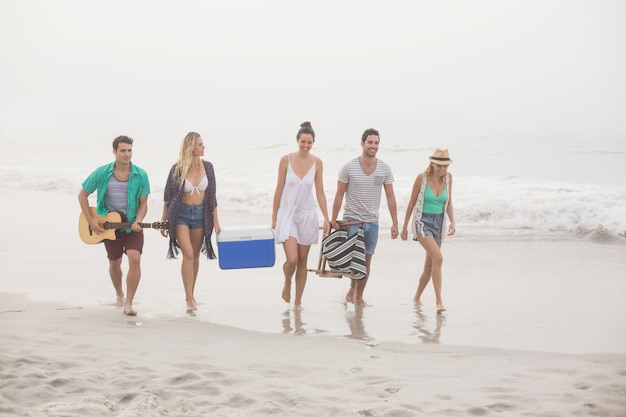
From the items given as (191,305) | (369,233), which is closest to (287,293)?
(191,305)

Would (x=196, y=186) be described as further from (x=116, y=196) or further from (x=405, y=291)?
(x=405, y=291)

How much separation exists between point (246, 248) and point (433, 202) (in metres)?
1.93

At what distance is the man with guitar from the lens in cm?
658

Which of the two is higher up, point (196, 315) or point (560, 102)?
point (560, 102)

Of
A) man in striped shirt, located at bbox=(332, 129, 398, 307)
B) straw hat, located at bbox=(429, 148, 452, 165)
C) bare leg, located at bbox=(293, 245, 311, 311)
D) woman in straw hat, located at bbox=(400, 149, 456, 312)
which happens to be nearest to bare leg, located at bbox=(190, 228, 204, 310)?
bare leg, located at bbox=(293, 245, 311, 311)

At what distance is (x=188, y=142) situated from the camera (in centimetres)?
694

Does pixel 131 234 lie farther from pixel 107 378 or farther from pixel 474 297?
pixel 474 297

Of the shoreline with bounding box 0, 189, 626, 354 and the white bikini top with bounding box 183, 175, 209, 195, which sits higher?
the white bikini top with bounding box 183, 175, 209, 195

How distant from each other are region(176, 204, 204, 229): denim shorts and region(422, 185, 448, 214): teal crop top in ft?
7.27

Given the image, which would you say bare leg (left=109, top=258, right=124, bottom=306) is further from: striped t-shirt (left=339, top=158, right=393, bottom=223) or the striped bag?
striped t-shirt (left=339, top=158, right=393, bottom=223)

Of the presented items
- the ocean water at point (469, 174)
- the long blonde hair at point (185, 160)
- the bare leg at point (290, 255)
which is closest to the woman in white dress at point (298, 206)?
the bare leg at point (290, 255)

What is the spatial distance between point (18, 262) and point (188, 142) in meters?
3.58

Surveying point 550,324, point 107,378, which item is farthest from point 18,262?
point 550,324

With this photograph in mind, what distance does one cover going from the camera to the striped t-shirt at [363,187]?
7.41m
